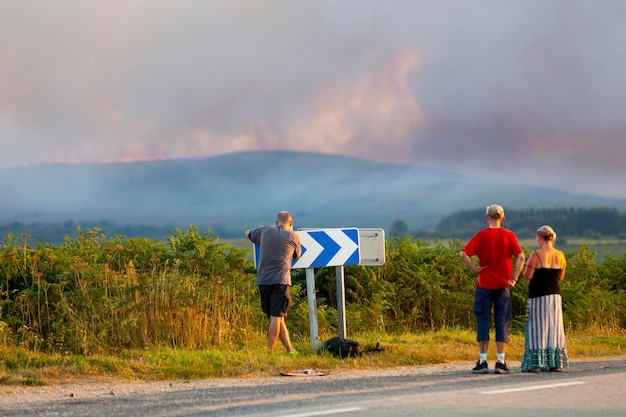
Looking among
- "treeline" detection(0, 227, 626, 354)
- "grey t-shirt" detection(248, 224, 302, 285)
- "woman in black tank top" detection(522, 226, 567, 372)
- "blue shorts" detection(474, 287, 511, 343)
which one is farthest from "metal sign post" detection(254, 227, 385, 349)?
"woman in black tank top" detection(522, 226, 567, 372)

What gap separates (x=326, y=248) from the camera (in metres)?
17.0

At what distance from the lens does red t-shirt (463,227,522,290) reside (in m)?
14.7

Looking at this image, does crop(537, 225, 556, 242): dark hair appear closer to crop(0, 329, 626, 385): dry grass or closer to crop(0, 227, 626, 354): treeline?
crop(0, 329, 626, 385): dry grass

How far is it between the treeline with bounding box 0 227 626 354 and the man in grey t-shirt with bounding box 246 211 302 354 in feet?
3.81

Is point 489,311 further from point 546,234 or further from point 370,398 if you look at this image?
point 370,398

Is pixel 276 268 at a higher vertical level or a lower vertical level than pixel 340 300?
higher

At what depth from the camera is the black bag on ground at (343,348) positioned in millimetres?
15797

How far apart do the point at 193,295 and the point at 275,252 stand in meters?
1.79

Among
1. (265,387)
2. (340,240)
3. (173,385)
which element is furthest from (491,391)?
(340,240)

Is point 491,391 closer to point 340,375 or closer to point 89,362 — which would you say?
point 340,375

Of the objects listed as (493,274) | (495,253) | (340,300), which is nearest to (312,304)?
(340,300)

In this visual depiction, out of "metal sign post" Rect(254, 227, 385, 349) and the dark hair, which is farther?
"metal sign post" Rect(254, 227, 385, 349)

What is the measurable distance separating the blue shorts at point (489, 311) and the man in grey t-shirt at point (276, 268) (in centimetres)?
302

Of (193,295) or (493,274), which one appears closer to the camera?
(493,274)
